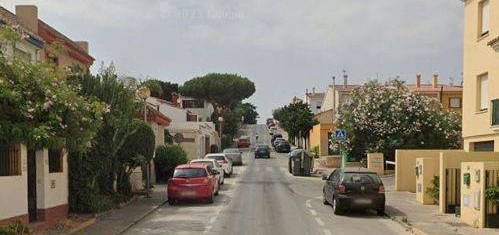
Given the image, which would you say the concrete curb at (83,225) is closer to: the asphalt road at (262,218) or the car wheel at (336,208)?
the asphalt road at (262,218)

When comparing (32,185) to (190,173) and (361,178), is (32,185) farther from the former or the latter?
(361,178)

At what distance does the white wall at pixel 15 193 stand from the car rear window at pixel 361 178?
9566 millimetres

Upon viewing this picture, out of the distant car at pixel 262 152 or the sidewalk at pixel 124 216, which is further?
the distant car at pixel 262 152

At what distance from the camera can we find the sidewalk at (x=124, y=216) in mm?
15185

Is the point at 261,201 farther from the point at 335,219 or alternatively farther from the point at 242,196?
the point at 335,219

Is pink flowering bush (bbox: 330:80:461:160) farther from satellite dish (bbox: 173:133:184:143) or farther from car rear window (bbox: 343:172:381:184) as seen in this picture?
car rear window (bbox: 343:172:381:184)

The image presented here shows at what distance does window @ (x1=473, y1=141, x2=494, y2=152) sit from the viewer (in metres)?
22.5

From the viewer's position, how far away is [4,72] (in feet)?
42.8

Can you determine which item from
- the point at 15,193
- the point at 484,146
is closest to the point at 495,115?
the point at 484,146

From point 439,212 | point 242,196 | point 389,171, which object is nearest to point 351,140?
point 389,171

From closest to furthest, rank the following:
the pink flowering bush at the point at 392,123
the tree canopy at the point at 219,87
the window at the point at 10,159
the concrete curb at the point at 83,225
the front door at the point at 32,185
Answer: the window at the point at 10,159
the concrete curb at the point at 83,225
the front door at the point at 32,185
the pink flowering bush at the point at 392,123
the tree canopy at the point at 219,87

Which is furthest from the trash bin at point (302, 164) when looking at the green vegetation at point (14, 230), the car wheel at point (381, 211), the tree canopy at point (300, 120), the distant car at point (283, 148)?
the distant car at point (283, 148)

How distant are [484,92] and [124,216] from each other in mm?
14551

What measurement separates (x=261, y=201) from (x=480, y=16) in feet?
37.6
